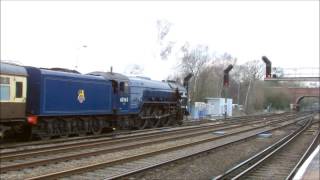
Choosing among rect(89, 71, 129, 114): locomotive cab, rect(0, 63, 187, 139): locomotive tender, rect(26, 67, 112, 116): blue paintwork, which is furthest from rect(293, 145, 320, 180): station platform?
rect(89, 71, 129, 114): locomotive cab

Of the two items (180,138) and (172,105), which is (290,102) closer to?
(172,105)

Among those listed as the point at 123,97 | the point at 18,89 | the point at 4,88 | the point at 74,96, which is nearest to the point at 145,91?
the point at 123,97

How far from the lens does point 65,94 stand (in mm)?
22922

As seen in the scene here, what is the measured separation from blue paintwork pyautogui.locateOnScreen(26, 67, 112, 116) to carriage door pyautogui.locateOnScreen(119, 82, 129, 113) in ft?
3.59

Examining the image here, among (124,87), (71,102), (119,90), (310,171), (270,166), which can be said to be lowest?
(270,166)

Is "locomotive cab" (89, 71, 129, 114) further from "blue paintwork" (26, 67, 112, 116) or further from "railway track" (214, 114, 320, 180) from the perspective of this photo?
"railway track" (214, 114, 320, 180)

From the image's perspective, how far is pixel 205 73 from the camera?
73688 mm

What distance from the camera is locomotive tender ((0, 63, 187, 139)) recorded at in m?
19.5

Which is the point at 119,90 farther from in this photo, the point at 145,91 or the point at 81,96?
the point at 81,96

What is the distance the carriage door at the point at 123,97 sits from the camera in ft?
91.9

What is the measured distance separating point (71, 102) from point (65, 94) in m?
0.66

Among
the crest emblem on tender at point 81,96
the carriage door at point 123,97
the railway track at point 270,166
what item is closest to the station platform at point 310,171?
the railway track at point 270,166

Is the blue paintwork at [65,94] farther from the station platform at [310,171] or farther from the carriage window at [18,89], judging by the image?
the station platform at [310,171]

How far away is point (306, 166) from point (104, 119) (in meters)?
15.3
